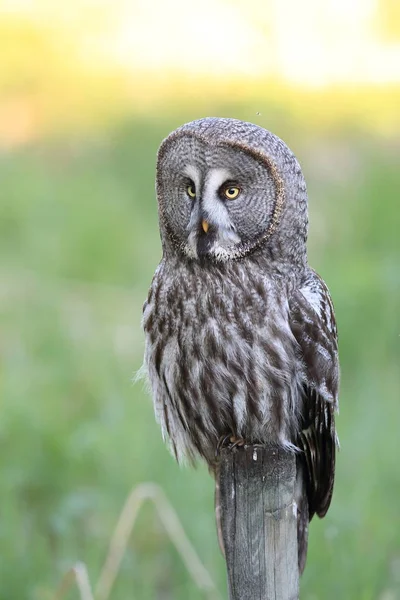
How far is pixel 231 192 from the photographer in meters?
2.71

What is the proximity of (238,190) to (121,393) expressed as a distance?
212cm

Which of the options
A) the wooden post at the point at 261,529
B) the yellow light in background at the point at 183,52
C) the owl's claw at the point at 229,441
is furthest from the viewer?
the yellow light in background at the point at 183,52

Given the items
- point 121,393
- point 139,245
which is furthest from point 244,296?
point 139,245

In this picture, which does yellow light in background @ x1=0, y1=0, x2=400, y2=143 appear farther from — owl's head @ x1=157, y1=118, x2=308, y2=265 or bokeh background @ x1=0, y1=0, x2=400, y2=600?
owl's head @ x1=157, y1=118, x2=308, y2=265

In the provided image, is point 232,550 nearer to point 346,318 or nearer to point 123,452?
point 123,452

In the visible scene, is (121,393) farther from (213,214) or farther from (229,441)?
(213,214)

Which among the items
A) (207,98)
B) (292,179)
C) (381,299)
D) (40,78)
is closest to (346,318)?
(381,299)

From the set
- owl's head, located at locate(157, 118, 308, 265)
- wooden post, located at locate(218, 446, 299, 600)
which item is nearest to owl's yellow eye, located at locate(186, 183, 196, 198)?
owl's head, located at locate(157, 118, 308, 265)

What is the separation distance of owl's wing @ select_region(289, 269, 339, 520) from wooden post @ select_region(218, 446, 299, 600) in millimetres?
479

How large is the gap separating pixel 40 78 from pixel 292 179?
25.6 feet

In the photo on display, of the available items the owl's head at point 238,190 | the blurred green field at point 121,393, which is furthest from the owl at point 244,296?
the blurred green field at point 121,393

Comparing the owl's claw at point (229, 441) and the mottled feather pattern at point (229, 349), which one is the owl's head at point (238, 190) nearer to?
the mottled feather pattern at point (229, 349)

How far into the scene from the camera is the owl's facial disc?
2680 mm

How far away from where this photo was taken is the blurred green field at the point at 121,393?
363 centimetres
